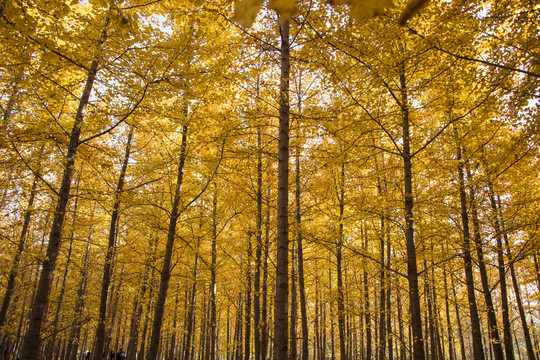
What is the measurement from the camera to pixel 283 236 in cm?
399

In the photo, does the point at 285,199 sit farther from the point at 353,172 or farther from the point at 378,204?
the point at 353,172

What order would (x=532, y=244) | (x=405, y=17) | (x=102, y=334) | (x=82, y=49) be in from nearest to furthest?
(x=405, y=17) < (x=82, y=49) < (x=532, y=244) < (x=102, y=334)

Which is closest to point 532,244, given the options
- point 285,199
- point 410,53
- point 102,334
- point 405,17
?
point 410,53

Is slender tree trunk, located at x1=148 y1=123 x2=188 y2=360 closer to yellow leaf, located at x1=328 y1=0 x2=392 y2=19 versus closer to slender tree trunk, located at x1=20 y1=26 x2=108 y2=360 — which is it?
slender tree trunk, located at x1=20 y1=26 x2=108 y2=360

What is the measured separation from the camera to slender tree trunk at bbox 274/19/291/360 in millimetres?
3625

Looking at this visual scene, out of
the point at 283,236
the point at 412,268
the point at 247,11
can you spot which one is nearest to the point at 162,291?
the point at 283,236

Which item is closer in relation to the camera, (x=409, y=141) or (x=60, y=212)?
(x=60, y=212)

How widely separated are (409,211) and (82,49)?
6.33m

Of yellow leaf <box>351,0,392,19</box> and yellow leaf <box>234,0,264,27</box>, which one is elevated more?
yellow leaf <box>234,0,264,27</box>

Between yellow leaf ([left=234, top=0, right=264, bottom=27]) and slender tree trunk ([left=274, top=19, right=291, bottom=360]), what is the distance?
218cm

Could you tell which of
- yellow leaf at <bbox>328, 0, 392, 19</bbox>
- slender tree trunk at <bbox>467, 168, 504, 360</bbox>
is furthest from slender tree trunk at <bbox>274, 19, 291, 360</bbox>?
slender tree trunk at <bbox>467, 168, 504, 360</bbox>

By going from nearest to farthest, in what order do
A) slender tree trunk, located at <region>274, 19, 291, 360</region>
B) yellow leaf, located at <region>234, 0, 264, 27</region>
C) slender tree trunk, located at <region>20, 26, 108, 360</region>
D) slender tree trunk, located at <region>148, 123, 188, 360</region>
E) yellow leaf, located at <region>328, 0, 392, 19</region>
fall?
1. yellow leaf, located at <region>328, 0, 392, 19</region>
2. yellow leaf, located at <region>234, 0, 264, 27</region>
3. slender tree trunk, located at <region>274, 19, 291, 360</region>
4. slender tree trunk, located at <region>20, 26, 108, 360</region>
5. slender tree trunk, located at <region>148, 123, 188, 360</region>

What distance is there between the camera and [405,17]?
930 mm

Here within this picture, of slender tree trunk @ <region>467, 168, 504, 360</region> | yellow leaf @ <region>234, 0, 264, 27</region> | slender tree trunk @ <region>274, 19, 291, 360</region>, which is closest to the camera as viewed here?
yellow leaf @ <region>234, 0, 264, 27</region>
